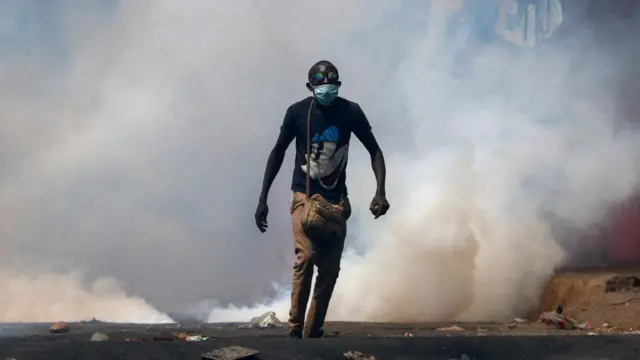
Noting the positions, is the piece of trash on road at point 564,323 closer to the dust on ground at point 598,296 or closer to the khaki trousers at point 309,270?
the dust on ground at point 598,296

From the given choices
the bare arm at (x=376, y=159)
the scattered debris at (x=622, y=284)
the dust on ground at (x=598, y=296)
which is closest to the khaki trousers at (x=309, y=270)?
the bare arm at (x=376, y=159)

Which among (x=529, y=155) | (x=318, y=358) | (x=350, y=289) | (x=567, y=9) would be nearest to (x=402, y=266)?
(x=350, y=289)

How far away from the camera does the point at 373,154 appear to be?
229 inches

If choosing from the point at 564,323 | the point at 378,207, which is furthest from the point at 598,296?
the point at 378,207

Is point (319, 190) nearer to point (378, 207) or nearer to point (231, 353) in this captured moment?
point (378, 207)

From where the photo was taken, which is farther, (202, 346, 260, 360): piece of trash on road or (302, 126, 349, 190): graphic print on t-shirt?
(302, 126, 349, 190): graphic print on t-shirt

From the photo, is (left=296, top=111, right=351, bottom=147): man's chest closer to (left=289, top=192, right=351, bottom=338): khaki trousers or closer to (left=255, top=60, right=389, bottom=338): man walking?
(left=255, top=60, right=389, bottom=338): man walking

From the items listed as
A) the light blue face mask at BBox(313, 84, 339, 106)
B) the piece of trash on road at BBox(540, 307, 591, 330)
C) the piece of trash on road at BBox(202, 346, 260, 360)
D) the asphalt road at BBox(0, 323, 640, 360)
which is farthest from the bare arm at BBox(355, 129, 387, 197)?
the piece of trash on road at BBox(540, 307, 591, 330)

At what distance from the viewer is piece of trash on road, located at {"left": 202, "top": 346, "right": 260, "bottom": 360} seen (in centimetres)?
392

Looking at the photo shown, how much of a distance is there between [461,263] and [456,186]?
1.36 metres

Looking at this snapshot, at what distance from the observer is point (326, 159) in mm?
5500

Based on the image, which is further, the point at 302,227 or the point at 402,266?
the point at 402,266

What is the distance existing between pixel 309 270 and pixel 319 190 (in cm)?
48

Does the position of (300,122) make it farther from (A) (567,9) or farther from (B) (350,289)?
(A) (567,9)
